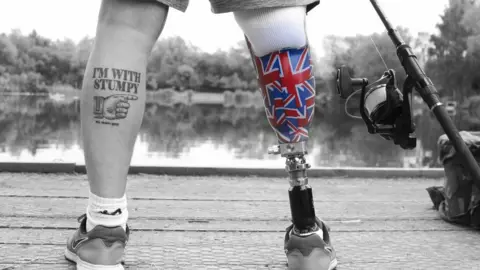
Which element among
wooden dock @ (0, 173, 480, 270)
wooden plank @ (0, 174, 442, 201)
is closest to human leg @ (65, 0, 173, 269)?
wooden dock @ (0, 173, 480, 270)

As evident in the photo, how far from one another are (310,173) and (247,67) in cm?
2720

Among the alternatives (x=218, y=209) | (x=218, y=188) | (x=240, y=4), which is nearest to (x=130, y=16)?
(x=240, y=4)

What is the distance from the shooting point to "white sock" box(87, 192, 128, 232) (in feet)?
3.10

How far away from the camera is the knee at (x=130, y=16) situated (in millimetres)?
952

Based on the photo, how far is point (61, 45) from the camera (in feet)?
97.6

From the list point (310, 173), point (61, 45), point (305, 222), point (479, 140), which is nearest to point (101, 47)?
point (305, 222)

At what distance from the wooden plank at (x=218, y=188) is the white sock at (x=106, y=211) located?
754mm

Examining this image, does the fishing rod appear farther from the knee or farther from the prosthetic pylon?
the knee

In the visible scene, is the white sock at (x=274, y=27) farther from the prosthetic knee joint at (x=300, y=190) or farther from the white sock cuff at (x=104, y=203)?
the white sock cuff at (x=104, y=203)

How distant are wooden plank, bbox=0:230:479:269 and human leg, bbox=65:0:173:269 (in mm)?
128

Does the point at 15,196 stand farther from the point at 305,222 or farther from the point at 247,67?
the point at 247,67

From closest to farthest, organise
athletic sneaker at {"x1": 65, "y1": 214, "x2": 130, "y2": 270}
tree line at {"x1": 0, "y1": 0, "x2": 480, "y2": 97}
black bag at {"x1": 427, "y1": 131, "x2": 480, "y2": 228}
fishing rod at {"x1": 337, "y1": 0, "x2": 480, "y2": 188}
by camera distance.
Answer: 1. athletic sneaker at {"x1": 65, "y1": 214, "x2": 130, "y2": 270}
2. fishing rod at {"x1": 337, "y1": 0, "x2": 480, "y2": 188}
3. black bag at {"x1": 427, "y1": 131, "x2": 480, "y2": 228}
4. tree line at {"x1": 0, "y1": 0, "x2": 480, "y2": 97}

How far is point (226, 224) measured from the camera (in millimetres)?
1379

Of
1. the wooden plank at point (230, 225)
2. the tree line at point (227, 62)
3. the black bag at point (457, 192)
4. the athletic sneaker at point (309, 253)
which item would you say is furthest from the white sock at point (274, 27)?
the tree line at point (227, 62)
